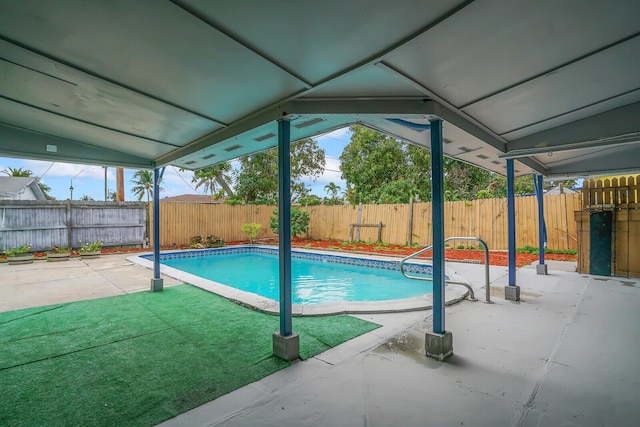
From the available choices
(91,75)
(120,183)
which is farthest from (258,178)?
(91,75)

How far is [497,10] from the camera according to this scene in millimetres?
1456

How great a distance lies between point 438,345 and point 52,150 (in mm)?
4798

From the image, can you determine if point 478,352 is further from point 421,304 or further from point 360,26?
point 360,26

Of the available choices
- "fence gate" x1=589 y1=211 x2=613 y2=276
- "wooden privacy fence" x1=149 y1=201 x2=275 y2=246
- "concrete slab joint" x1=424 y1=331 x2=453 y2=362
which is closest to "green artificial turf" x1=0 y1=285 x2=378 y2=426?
"concrete slab joint" x1=424 y1=331 x2=453 y2=362

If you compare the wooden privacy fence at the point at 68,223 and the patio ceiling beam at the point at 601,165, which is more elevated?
the patio ceiling beam at the point at 601,165

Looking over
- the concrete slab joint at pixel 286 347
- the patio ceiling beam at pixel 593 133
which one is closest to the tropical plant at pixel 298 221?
the patio ceiling beam at pixel 593 133

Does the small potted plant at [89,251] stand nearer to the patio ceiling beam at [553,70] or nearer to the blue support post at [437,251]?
the blue support post at [437,251]

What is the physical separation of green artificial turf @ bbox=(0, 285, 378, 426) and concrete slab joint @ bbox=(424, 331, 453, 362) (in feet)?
2.47

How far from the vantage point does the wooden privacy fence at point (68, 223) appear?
356 inches

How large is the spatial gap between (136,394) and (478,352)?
2.75m

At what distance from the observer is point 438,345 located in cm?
260

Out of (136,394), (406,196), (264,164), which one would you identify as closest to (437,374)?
(136,394)

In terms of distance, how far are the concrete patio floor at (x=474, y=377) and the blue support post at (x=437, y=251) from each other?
0.13m

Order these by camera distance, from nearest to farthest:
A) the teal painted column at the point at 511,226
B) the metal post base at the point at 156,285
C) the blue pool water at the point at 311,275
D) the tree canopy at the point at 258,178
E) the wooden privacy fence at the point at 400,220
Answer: the teal painted column at the point at 511,226 < the metal post base at the point at 156,285 < the blue pool water at the point at 311,275 < the wooden privacy fence at the point at 400,220 < the tree canopy at the point at 258,178
